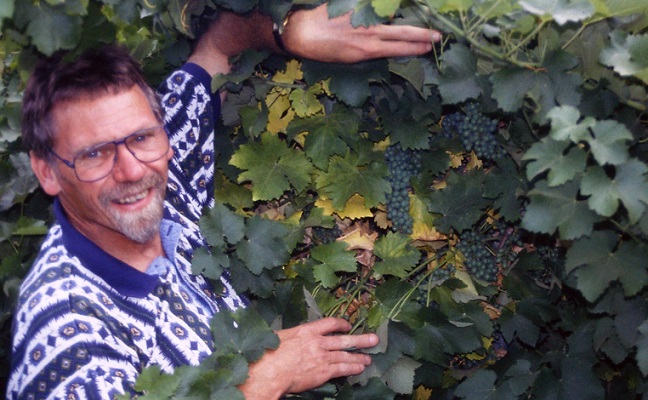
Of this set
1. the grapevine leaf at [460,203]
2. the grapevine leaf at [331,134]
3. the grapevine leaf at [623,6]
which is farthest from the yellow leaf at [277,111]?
the grapevine leaf at [623,6]

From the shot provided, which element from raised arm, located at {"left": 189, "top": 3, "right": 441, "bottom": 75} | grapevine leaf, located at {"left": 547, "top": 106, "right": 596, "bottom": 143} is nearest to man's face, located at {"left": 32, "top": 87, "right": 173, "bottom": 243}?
raised arm, located at {"left": 189, "top": 3, "right": 441, "bottom": 75}

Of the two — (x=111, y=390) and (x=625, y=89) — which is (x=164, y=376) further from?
(x=625, y=89)

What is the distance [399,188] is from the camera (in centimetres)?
225

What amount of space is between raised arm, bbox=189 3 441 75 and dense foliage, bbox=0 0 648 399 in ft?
0.13

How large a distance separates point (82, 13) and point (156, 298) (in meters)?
0.67

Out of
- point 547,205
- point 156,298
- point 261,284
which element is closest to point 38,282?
point 156,298

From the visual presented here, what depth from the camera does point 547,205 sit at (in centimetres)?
174

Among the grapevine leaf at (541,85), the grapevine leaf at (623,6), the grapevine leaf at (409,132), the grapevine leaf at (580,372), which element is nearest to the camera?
the grapevine leaf at (623,6)

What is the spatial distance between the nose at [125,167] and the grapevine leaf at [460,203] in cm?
78

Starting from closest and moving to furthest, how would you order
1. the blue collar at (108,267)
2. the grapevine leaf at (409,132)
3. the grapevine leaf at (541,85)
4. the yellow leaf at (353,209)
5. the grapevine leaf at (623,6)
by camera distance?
the grapevine leaf at (623,6) → the grapevine leaf at (541,85) → the blue collar at (108,267) → the grapevine leaf at (409,132) → the yellow leaf at (353,209)

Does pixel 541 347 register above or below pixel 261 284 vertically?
below

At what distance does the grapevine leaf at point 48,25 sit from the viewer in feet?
5.69

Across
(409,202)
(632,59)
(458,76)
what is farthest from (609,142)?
(409,202)

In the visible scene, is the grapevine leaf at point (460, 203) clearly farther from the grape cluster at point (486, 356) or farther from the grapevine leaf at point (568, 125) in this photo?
the grapevine leaf at point (568, 125)
